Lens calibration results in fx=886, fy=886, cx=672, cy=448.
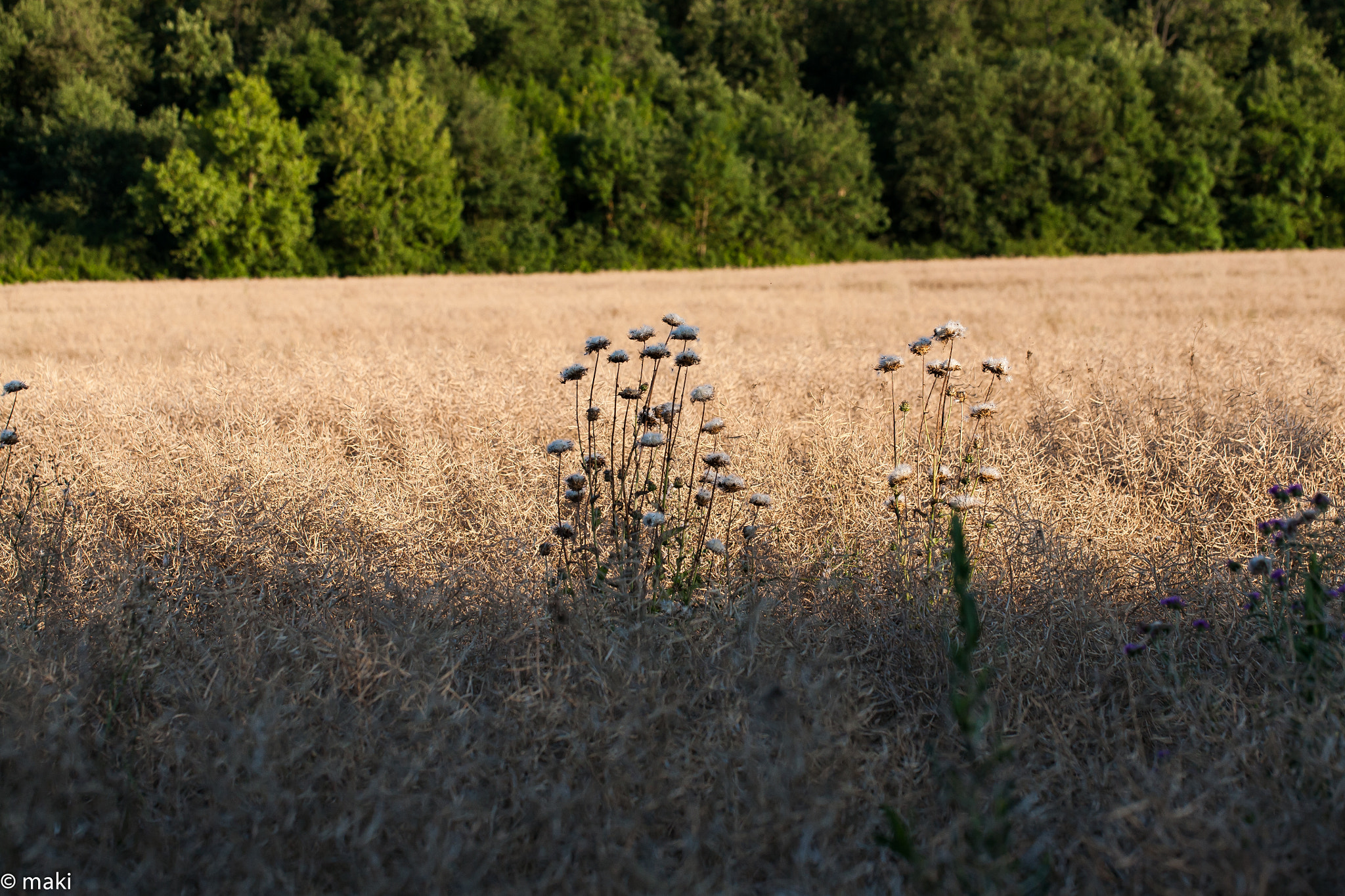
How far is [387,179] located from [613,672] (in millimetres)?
31644

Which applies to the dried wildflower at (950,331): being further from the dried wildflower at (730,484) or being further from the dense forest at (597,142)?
the dense forest at (597,142)

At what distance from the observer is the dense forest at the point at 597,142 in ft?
97.2

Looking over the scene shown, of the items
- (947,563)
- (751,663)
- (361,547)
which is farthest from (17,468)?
(947,563)

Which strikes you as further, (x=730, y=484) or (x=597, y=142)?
(x=597, y=142)

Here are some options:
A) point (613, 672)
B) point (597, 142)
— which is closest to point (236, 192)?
point (597, 142)

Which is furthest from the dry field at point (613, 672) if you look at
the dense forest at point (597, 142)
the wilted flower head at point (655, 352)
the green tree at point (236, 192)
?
the dense forest at point (597, 142)

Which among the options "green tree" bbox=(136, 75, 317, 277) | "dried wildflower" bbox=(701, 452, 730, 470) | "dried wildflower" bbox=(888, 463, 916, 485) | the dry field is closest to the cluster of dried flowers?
"dried wildflower" bbox=(701, 452, 730, 470)

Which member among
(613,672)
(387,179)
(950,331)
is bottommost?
(613,672)

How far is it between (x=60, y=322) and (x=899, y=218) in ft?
110

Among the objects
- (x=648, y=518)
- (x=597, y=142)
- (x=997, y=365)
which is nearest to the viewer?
(x=648, y=518)

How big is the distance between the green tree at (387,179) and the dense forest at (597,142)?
94 millimetres

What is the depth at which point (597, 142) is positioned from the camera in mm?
33438

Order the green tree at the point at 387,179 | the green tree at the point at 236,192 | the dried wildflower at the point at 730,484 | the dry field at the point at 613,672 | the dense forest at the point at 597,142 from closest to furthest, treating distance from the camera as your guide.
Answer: the dry field at the point at 613,672 → the dried wildflower at the point at 730,484 → the green tree at the point at 236,192 → the dense forest at the point at 597,142 → the green tree at the point at 387,179

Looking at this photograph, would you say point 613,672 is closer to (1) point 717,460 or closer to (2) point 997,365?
(1) point 717,460
